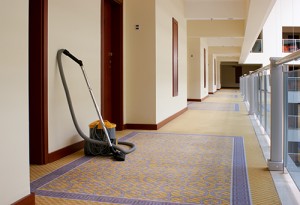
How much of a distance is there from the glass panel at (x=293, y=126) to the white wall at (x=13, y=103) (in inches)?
65.2

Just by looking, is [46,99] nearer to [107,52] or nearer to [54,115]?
[54,115]

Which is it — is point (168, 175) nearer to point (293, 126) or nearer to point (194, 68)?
point (293, 126)

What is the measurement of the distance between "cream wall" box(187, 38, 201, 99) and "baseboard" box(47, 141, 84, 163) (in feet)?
32.8

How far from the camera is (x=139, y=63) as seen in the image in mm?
5730

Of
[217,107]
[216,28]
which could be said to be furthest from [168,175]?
[216,28]

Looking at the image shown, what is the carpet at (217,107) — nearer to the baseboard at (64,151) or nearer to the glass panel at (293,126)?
the baseboard at (64,151)

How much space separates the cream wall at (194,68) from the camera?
1351cm

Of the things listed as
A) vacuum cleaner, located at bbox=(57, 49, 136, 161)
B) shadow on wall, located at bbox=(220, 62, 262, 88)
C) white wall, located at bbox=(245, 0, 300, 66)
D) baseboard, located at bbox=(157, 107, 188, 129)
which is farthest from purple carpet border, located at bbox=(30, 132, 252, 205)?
shadow on wall, located at bbox=(220, 62, 262, 88)

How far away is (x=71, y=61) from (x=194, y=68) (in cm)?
1025

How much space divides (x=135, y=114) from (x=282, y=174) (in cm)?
321

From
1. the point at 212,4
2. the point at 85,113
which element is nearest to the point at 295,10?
the point at 212,4

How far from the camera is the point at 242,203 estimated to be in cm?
226

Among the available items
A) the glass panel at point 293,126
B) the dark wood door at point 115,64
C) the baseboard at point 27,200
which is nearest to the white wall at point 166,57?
the dark wood door at point 115,64

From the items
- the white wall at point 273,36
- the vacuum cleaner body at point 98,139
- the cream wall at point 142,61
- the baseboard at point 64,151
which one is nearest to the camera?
the baseboard at point 64,151
